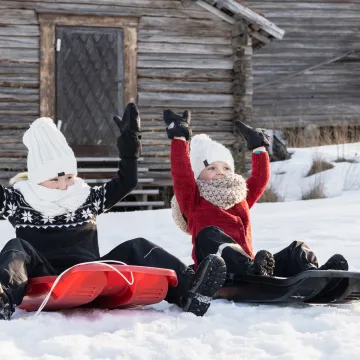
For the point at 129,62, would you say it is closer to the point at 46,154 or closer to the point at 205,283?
the point at 46,154

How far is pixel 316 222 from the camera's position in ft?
28.4

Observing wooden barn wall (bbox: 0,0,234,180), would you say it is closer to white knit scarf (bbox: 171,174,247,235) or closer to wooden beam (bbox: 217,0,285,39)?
wooden beam (bbox: 217,0,285,39)

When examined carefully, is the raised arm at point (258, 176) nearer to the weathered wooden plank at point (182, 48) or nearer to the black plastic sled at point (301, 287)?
the black plastic sled at point (301, 287)

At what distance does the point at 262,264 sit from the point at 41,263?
46.6 inches

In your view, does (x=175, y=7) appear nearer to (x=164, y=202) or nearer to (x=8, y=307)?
(x=164, y=202)

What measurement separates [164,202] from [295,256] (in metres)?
7.37

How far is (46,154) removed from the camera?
14.9 ft

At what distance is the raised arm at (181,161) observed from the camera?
16.3ft

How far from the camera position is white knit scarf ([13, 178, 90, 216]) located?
4422 millimetres

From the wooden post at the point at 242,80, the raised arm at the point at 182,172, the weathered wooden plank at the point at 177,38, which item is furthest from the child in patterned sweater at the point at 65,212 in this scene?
the wooden post at the point at 242,80

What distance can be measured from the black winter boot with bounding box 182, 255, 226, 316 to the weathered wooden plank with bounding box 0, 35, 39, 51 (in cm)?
780

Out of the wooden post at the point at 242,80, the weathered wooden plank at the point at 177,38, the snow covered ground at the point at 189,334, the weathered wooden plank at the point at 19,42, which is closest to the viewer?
the snow covered ground at the point at 189,334

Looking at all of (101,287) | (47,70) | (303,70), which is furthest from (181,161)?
(303,70)

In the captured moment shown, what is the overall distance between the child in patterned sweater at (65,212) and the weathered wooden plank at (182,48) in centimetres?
724
